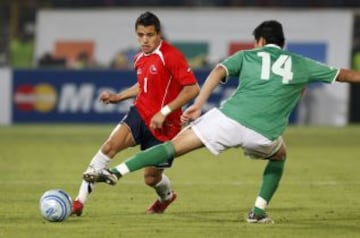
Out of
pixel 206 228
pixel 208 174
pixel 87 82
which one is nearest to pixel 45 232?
pixel 206 228

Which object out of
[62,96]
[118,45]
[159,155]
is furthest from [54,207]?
[118,45]

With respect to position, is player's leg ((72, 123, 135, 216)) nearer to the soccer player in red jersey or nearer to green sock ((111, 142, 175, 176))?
the soccer player in red jersey

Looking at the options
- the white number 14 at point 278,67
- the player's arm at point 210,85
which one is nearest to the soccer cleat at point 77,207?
the player's arm at point 210,85

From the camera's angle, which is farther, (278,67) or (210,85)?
(278,67)

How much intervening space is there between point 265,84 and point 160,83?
149cm

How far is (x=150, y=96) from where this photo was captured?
39.0 feet

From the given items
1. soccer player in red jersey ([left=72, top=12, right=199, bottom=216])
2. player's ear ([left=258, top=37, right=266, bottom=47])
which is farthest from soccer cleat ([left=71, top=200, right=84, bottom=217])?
player's ear ([left=258, top=37, right=266, bottom=47])

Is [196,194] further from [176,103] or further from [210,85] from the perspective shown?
[210,85]

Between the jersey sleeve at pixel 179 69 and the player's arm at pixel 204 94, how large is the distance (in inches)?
38.8

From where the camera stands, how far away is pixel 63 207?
11.0m

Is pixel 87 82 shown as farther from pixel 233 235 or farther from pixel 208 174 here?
pixel 233 235

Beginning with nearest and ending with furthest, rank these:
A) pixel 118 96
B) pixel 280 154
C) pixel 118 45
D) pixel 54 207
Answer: pixel 54 207 → pixel 280 154 → pixel 118 96 → pixel 118 45

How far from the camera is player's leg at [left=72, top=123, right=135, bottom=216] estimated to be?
11.5 metres

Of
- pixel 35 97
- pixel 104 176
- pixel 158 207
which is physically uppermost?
pixel 104 176
